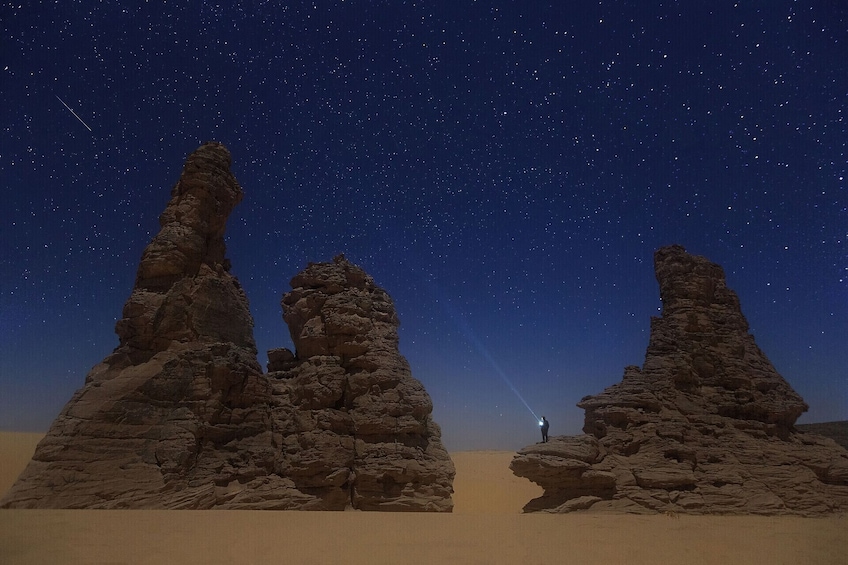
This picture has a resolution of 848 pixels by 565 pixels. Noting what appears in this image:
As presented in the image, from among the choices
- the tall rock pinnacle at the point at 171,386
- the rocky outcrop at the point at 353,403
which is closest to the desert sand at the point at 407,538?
the tall rock pinnacle at the point at 171,386

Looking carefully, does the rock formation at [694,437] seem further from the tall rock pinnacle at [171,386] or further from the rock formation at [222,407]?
the tall rock pinnacle at [171,386]

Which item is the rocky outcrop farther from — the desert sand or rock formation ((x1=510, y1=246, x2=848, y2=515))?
rock formation ((x1=510, y1=246, x2=848, y2=515))

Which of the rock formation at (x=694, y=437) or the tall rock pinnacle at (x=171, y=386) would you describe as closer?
the tall rock pinnacle at (x=171, y=386)

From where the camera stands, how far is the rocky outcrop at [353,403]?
1479 centimetres

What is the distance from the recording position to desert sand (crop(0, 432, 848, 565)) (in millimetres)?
7121

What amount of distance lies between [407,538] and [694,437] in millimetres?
10365

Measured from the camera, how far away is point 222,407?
15.0 m

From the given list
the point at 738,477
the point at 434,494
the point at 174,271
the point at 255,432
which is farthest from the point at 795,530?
the point at 174,271

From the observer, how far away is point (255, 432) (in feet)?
50.6

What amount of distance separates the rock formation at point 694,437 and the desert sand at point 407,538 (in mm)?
1271

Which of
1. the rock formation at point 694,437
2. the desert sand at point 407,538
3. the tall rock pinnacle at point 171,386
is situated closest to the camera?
the desert sand at point 407,538

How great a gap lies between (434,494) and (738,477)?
353 inches

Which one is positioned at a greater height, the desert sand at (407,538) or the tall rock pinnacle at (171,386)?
the tall rock pinnacle at (171,386)

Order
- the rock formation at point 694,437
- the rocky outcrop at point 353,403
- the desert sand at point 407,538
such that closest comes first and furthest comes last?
the desert sand at point 407,538
the rock formation at point 694,437
the rocky outcrop at point 353,403
